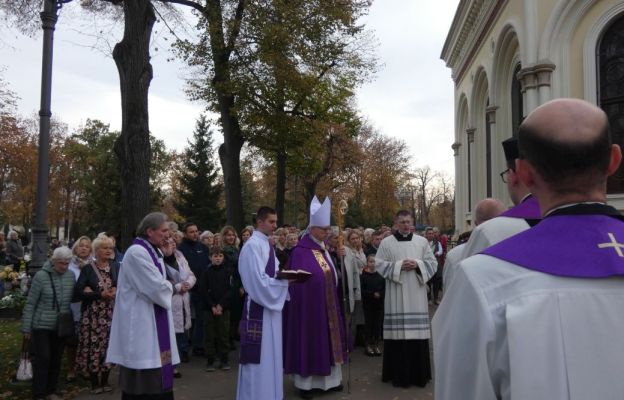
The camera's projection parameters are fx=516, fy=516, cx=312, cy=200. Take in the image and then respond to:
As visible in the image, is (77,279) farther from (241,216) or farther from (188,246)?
(241,216)

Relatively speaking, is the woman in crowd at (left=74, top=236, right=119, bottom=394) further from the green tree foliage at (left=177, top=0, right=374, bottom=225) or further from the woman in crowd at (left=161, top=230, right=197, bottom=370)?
the green tree foliage at (left=177, top=0, right=374, bottom=225)

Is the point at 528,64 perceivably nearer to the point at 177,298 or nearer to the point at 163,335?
the point at 177,298

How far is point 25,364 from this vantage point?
23.2 ft

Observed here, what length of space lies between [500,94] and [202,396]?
14.9 metres

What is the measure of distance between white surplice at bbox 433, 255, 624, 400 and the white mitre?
555 centimetres

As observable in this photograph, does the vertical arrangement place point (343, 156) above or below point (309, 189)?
above

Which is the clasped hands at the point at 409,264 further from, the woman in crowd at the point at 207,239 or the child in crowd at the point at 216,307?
the woman in crowd at the point at 207,239

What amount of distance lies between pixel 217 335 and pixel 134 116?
414cm

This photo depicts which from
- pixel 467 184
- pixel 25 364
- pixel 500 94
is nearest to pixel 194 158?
pixel 467 184

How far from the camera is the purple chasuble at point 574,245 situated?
1316mm

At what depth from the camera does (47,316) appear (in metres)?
6.47

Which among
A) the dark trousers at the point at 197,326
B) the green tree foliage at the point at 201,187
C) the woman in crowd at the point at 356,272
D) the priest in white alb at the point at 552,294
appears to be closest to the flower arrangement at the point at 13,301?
→ the dark trousers at the point at 197,326

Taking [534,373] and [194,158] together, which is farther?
[194,158]

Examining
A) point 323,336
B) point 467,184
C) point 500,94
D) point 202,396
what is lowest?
point 202,396
